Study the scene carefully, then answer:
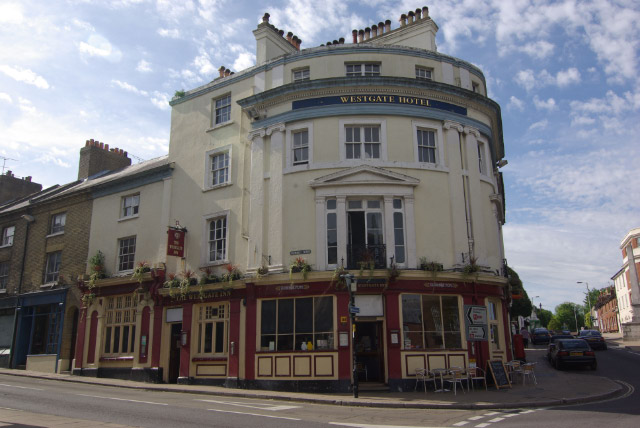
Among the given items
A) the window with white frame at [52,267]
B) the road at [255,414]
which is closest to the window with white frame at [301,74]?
the road at [255,414]

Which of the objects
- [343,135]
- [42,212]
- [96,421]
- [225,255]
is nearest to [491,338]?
[343,135]

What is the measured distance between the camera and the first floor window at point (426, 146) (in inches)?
790

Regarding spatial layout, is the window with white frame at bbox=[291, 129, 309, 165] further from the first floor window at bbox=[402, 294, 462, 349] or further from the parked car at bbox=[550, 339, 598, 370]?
the parked car at bbox=[550, 339, 598, 370]

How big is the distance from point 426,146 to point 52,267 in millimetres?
21124

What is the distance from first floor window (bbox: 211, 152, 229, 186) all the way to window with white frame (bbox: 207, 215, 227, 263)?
1773mm

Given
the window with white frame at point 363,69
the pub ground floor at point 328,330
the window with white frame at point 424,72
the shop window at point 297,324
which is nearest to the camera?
the pub ground floor at point 328,330

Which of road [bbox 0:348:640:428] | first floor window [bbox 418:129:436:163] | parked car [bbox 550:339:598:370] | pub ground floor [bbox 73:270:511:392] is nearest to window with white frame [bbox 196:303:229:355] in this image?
pub ground floor [bbox 73:270:511:392]

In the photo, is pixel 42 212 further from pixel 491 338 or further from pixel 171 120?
pixel 491 338

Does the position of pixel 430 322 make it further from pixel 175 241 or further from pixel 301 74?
pixel 301 74

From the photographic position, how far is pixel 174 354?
72.2ft

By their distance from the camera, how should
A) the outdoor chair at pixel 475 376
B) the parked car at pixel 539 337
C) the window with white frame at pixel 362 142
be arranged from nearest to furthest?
the outdoor chair at pixel 475 376, the window with white frame at pixel 362 142, the parked car at pixel 539 337

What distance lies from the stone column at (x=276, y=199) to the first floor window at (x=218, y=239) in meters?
2.63

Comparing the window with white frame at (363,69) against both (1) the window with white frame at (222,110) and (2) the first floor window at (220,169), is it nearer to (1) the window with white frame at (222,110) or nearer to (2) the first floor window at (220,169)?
(1) the window with white frame at (222,110)

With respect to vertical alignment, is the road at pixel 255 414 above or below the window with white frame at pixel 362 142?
below
